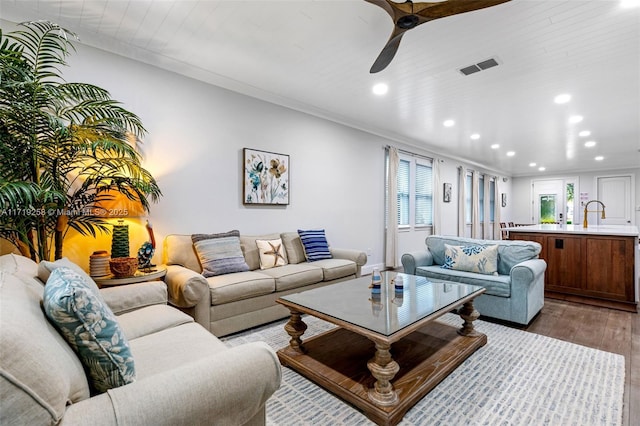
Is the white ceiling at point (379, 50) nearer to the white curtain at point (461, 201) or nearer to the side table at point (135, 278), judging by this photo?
the side table at point (135, 278)

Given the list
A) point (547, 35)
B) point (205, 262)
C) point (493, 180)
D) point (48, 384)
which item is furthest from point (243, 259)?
point (493, 180)

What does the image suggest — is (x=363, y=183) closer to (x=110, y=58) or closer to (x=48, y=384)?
(x=110, y=58)

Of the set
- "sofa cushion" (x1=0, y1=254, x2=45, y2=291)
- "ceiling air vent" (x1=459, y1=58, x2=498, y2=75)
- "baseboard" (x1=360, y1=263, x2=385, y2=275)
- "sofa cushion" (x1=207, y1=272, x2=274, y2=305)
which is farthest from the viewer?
"baseboard" (x1=360, y1=263, x2=385, y2=275)

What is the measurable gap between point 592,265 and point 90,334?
17.2ft

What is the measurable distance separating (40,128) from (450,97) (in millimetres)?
4264

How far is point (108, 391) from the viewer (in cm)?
89

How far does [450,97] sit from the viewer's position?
3.99m

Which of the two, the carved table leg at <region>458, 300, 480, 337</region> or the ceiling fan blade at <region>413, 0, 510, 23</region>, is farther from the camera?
the carved table leg at <region>458, 300, 480, 337</region>

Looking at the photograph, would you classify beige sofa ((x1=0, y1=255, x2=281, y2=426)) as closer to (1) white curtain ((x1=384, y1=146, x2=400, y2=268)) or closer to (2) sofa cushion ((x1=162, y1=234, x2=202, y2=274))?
(2) sofa cushion ((x1=162, y1=234, x2=202, y2=274))

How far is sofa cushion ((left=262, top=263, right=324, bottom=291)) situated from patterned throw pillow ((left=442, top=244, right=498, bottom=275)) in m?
1.55

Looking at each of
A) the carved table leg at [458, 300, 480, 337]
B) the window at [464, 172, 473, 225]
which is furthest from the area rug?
the window at [464, 172, 473, 225]

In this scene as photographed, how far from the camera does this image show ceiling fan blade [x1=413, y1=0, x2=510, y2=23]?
5.83ft

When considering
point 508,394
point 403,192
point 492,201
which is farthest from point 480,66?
point 492,201

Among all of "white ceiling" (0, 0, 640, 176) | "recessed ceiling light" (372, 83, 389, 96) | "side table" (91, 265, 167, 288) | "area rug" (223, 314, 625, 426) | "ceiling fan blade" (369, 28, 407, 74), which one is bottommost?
"area rug" (223, 314, 625, 426)
